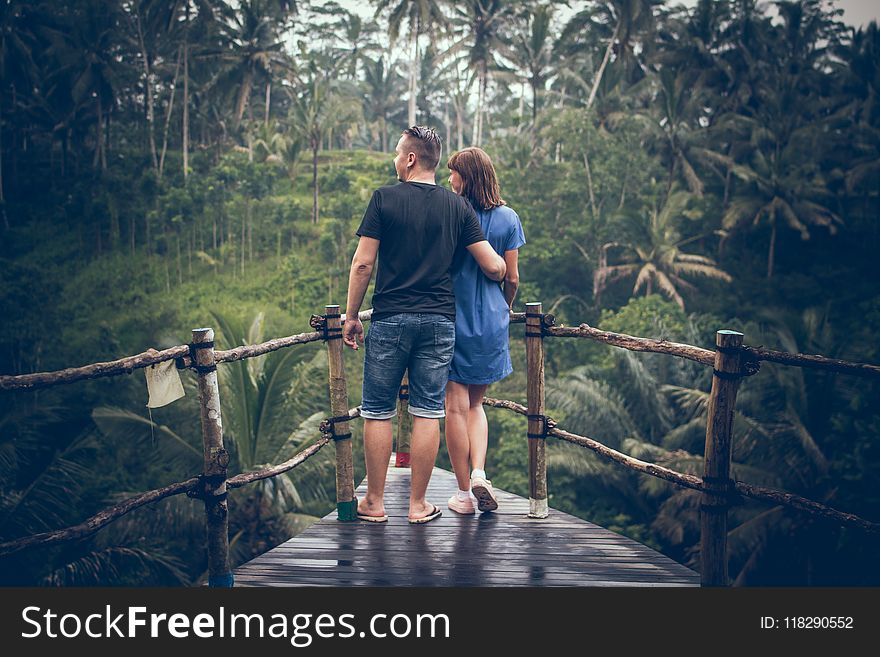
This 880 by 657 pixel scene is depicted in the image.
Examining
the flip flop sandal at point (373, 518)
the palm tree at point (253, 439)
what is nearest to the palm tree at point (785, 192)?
the palm tree at point (253, 439)

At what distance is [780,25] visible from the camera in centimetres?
3081

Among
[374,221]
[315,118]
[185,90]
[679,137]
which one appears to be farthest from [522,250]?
[374,221]

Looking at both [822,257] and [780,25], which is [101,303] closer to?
[822,257]

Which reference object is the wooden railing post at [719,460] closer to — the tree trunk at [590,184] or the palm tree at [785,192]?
the tree trunk at [590,184]

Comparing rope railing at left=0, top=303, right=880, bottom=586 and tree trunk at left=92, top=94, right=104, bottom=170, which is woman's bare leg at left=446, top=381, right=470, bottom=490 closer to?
rope railing at left=0, top=303, right=880, bottom=586

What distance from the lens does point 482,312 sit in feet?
11.4

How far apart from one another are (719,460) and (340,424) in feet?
5.97

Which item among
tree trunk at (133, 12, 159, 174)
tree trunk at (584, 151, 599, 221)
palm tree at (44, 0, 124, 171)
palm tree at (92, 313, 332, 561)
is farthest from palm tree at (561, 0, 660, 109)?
palm tree at (92, 313, 332, 561)

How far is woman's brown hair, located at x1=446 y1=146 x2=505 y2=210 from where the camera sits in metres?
3.45

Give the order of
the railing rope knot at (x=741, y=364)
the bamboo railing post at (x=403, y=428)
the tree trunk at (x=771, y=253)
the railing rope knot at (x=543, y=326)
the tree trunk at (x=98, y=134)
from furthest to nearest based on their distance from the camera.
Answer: the tree trunk at (x=98, y=134) < the tree trunk at (x=771, y=253) < the bamboo railing post at (x=403, y=428) < the railing rope knot at (x=543, y=326) < the railing rope knot at (x=741, y=364)

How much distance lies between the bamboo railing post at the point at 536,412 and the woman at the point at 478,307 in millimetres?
259

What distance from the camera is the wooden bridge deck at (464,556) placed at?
306 centimetres

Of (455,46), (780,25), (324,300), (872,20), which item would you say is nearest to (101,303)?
(324,300)

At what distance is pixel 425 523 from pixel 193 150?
34184 millimetres
